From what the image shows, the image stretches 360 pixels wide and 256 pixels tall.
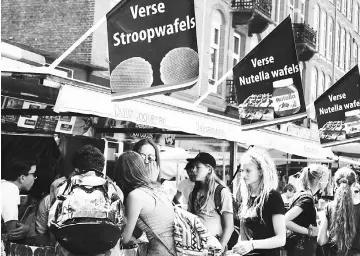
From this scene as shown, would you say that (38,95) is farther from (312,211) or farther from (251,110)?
(312,211)

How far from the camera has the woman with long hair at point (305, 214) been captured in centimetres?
679

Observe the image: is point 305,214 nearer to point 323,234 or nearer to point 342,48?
point 323,234

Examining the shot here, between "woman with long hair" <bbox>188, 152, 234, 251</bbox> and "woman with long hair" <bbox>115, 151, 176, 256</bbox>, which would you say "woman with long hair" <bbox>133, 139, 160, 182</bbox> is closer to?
"woman with long hair" <bbox>115, 151, 176, 256</bbox>

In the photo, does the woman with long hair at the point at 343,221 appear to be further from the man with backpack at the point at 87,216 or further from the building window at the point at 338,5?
the building window at the point at 338,5

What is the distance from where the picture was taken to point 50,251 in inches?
206

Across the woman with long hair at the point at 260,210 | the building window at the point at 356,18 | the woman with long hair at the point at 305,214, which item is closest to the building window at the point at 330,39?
the building window at the point at 356,18

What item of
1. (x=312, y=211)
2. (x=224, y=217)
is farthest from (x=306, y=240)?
(x=224, y=217)

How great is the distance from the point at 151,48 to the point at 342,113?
7.28m

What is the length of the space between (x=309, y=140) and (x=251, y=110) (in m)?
3.25

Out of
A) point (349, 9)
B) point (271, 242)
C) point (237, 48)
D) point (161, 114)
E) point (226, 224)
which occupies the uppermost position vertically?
point (349, 9)

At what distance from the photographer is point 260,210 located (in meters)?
5.46

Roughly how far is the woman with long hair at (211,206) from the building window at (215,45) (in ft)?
51.1

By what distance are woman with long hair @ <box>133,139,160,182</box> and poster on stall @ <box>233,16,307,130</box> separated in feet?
15.6

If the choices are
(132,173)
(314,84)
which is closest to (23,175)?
(132,173)
